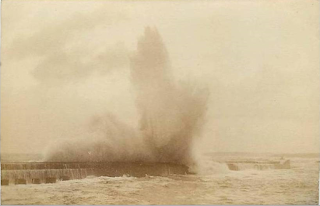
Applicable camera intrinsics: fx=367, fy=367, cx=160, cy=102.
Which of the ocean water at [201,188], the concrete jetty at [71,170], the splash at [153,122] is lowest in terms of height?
the ocean water at [201,188]

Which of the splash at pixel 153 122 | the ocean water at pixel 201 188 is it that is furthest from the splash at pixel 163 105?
the ocean water at pixel 201 188

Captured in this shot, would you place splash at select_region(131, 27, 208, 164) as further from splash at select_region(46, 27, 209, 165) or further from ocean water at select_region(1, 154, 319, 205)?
ocean water at select_region(1, 154, 319, 205)

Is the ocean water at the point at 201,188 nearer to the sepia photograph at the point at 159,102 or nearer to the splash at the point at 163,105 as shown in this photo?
the sepia photograph at the point at 159,102

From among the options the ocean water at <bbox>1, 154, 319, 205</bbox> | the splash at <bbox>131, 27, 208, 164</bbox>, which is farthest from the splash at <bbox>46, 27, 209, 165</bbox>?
the ocean water at <bbox>1, 154, 319, 205</bbox>

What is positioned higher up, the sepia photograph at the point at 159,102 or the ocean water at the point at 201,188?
the sepia photograph at the point at 159,102

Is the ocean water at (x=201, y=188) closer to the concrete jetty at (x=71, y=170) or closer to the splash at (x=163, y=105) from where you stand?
the concrete jetty at (x=71, y=170)

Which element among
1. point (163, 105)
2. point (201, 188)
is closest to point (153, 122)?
point (163, 105)

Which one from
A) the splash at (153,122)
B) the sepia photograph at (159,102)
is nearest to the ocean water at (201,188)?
the sepia photograph at (159,102)

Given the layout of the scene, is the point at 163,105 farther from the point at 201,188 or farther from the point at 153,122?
the point at 201,188

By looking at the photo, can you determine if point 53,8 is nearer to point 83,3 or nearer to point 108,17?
point 83,3

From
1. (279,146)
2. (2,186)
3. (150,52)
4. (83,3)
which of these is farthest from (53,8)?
(279,146)
